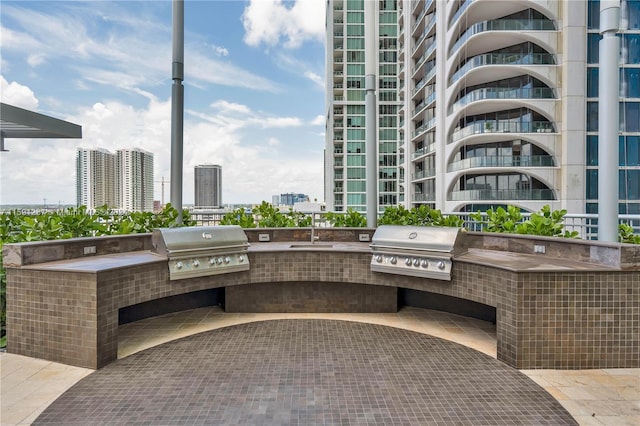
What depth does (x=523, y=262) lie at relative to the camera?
3045mm

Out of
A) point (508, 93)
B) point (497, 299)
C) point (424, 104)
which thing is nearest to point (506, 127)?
point (508, 93)

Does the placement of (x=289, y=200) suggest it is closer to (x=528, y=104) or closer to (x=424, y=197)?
(x=424, y=197)

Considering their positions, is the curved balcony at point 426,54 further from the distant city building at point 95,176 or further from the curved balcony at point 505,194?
the distant city building at point 95,176

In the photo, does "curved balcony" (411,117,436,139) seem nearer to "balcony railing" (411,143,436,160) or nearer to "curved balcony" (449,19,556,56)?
"balcony railing" (411,143,436,160)

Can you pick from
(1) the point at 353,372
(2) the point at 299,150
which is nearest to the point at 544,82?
(2) the point at 299,150

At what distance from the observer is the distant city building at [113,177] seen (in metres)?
7.25

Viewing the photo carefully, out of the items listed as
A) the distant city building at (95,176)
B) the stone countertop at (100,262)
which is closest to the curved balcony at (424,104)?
the distant city building at (95,176)

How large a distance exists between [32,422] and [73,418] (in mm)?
198

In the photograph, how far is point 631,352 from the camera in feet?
8.60

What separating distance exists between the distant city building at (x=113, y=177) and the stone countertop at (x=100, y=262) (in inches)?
134

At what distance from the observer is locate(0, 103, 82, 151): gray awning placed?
4.33 m

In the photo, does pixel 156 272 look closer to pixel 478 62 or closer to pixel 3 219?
pixel 3 219

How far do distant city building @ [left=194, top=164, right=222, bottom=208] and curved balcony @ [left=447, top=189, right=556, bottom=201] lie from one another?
13868 mm

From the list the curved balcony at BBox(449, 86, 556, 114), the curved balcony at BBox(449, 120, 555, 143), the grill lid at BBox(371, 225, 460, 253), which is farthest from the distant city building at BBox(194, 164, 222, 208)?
the curved balcony at BBox(449, 86, 556, 114)
